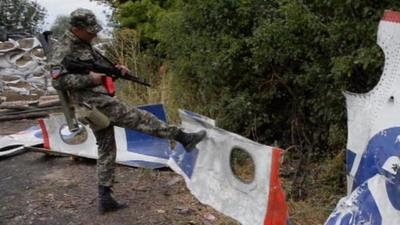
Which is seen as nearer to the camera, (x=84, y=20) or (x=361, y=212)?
(x=361, y=212)

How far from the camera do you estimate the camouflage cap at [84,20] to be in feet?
13.4

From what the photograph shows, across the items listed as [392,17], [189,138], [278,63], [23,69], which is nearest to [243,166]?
[189,138]

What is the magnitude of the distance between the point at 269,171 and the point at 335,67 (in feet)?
3.36

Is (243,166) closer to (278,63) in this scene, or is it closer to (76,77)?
(278,63)

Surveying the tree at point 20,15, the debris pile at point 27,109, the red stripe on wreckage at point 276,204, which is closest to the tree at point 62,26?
the debris pile at point 27,109

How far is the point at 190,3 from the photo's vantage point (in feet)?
21.4

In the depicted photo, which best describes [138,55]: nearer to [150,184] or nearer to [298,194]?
[150,184]

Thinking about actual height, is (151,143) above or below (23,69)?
above

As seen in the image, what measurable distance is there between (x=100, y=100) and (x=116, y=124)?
0.26 meters

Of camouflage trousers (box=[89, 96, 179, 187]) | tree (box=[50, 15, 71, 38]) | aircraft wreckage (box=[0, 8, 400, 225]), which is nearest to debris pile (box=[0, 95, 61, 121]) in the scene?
tree (box=[50, 15, 71, 38])

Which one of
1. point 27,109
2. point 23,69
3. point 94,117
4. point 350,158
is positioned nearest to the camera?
point 350,158

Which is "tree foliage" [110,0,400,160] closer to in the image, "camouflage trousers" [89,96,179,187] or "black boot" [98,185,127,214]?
"camouflage trousers" [89,96,179,187]

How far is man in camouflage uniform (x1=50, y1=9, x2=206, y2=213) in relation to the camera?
409 centimetres

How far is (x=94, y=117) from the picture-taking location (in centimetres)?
418
